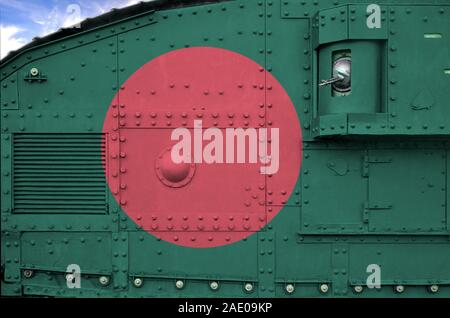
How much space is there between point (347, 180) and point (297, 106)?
73cm

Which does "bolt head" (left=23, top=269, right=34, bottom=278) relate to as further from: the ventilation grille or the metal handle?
the metal handle

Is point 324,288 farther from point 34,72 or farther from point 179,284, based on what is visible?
point 34,72

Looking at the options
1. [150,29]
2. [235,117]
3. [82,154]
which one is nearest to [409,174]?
[235,117]

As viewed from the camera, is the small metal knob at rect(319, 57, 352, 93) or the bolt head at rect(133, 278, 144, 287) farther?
Answer: the bolt head at rect(133, 278, 144, 287)

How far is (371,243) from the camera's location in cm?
345

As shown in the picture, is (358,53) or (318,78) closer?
(358,53)

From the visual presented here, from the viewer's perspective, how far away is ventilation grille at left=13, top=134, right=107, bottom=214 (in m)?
3.52

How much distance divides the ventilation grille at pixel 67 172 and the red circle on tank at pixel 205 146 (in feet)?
0.48

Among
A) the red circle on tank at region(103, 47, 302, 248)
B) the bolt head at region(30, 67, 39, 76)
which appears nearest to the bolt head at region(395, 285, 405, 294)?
the red circle on tank at region(103, 47, 302, 248)

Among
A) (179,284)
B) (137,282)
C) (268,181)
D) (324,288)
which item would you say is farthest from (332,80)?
(137,282)

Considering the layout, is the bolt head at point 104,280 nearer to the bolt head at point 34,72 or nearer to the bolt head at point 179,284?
the bolt head at point 179,284

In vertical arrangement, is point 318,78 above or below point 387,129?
above

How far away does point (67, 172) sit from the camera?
352 cm

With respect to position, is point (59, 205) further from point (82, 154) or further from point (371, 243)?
point (371, 243)
